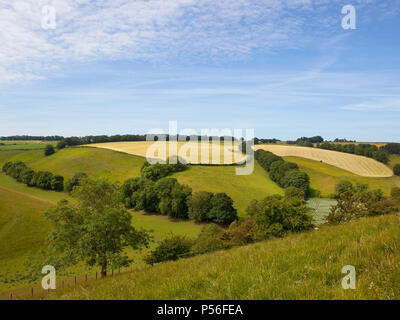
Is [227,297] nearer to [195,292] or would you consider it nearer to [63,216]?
[195,292]

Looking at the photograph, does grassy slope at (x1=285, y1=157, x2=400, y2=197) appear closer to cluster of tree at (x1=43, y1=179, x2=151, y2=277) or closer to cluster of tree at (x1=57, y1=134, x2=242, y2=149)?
cluster of tree at (x1=57, y1=134, x2=242, y2=149)

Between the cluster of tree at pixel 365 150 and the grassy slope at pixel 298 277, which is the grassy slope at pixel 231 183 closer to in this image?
the cluster of tree at pixel 365 150

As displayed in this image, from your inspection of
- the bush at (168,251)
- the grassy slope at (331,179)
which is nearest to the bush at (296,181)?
the grassy slope at (331,179)

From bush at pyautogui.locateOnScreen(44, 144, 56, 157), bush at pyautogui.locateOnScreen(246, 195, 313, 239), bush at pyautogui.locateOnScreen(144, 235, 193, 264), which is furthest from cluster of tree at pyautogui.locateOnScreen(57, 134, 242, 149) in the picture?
bush at pyautogui.locateOnScreen(246, 195, 313, 239)

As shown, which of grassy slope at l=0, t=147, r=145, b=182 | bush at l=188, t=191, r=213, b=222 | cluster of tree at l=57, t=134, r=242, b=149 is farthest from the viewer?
cluster of tree at l=57, t=134, r=242, b=149

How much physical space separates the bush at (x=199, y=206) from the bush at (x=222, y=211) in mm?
1580

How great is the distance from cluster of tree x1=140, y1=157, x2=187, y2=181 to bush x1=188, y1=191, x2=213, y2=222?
29.6 metres

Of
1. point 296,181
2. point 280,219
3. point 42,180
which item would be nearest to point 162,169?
point 42,180

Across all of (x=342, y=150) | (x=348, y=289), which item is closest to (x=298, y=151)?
(x=342, y=150)

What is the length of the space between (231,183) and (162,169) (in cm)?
2970

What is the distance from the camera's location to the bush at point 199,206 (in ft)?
232

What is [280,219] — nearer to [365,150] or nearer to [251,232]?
[251,232]

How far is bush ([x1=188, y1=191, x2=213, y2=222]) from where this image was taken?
70688 millimetres
